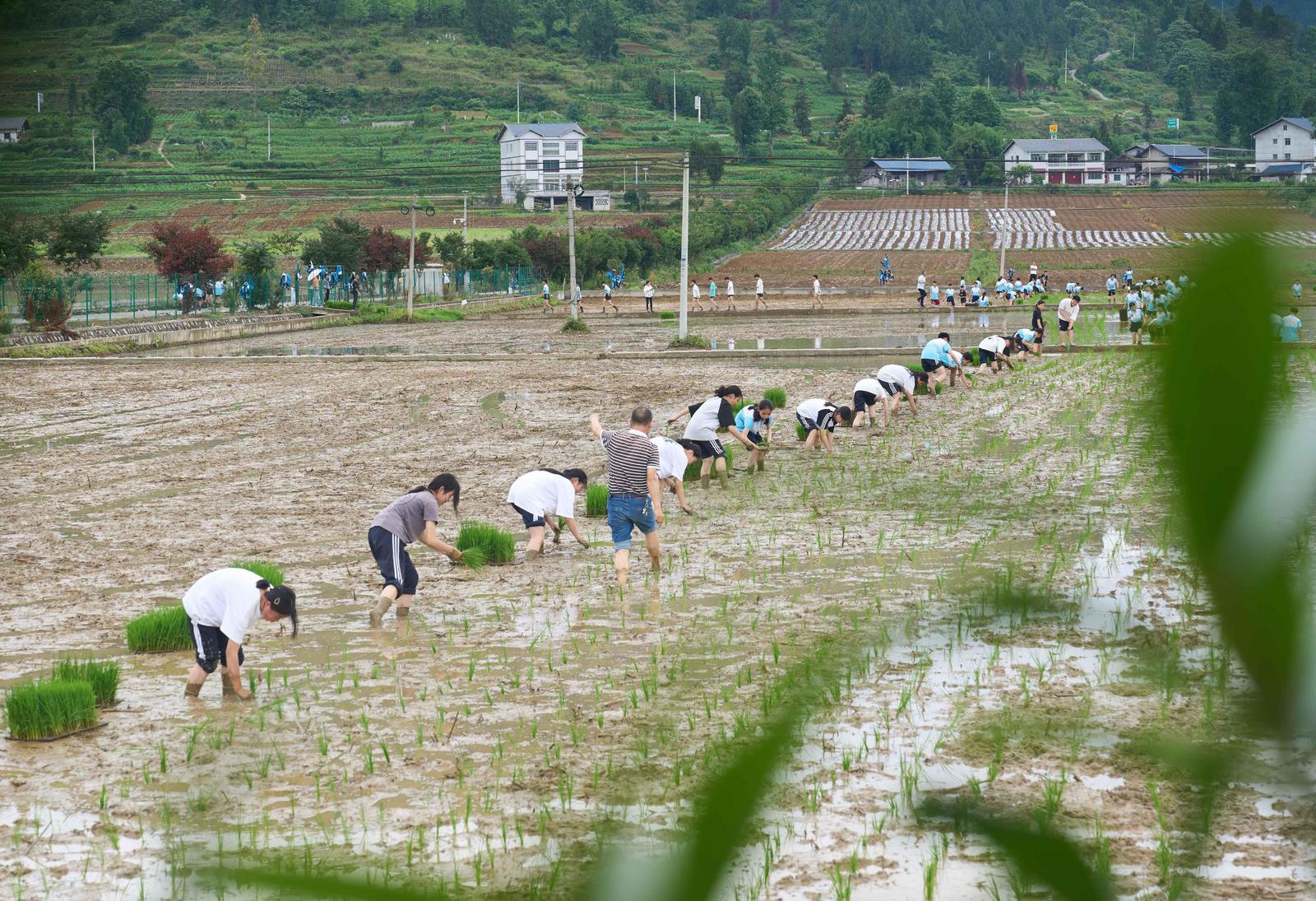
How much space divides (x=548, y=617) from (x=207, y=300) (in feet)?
156

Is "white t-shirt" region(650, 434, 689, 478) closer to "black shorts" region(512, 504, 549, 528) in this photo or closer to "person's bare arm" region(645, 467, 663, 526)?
"black shorts" region(512, 504, 549, 528)

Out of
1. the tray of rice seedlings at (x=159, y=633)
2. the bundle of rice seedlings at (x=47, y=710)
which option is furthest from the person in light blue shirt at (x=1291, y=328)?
the tray of rice seedlings at (x=159, y=633)

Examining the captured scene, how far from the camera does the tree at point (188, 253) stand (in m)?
54.3

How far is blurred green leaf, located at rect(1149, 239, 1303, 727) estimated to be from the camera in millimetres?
556

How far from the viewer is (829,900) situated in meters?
6.07

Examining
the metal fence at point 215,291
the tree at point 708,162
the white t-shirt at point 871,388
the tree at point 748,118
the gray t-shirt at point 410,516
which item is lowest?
the gray t-shirt at point 410,516

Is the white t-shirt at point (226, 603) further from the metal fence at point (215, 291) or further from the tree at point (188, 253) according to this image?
the tree at point (188, 253)

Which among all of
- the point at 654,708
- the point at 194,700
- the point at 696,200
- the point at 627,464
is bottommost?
the point at 194,700

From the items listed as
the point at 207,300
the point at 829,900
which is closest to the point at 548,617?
the point at 829,900

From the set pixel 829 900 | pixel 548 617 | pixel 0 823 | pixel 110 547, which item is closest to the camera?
pixel 829 900

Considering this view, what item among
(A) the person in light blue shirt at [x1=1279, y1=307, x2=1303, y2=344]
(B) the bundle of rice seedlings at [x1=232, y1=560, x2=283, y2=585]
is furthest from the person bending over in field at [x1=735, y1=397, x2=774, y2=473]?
(A) the person in light blue shirt at [x1=1279, y1=307, x2=1303, y2=344]

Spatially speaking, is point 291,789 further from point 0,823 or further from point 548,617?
point 548,617

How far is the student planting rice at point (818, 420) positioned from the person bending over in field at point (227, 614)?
1147cm

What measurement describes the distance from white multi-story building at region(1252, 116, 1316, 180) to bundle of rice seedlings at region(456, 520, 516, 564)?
41.4 ft
